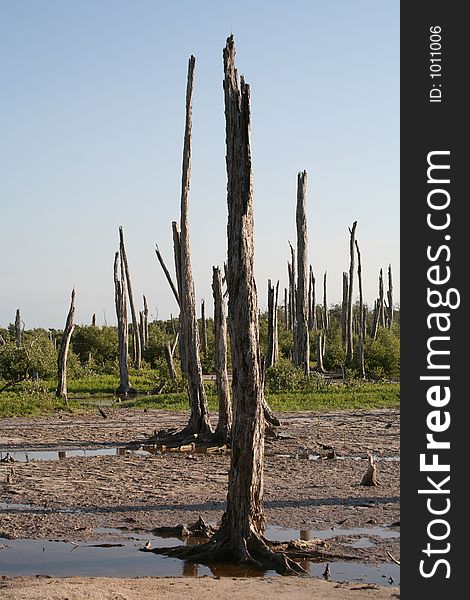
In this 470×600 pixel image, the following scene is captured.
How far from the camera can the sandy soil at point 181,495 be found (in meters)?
9.17

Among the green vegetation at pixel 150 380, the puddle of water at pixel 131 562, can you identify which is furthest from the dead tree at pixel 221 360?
the green vegetation at pixel 150 380

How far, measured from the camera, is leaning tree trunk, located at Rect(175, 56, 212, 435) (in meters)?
19.5

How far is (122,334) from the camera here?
3509 centimetres

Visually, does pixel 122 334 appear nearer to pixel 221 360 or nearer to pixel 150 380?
pixel 150 380

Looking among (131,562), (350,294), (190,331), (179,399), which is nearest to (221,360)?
(190,331)

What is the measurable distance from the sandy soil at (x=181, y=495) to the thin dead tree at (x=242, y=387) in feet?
2.66

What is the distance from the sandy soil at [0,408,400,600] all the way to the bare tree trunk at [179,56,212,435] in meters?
1.34

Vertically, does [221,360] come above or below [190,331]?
below

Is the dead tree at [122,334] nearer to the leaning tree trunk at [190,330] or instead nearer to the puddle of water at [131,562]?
the leaning tree trunk at [190,330]

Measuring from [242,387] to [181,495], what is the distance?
401 centimetres

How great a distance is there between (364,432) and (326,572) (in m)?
11.9

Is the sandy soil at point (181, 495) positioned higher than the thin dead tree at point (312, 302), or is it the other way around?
the thin dead tree at point (312, 302)

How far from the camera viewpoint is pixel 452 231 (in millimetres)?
7656

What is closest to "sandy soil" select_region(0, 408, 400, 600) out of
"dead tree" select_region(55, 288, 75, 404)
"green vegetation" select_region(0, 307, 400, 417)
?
"green vegetation" select_region(0, 307, 400, 417)
